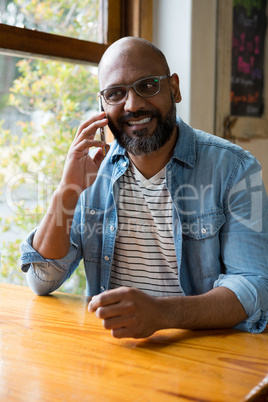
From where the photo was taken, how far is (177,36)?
2256mm

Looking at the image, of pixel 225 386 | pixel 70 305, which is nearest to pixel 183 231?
pixel 70 305

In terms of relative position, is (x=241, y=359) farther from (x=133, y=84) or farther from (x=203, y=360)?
(x=133, y=84)

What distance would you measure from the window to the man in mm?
480

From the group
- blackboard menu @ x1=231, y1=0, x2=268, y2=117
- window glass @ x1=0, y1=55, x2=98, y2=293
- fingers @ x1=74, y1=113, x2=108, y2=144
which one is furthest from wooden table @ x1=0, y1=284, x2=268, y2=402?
blackboard menu @ x1=231, y1=0, x2=268, y2=117

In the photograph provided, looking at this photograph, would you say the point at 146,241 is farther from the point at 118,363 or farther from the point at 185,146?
the point at 118,363

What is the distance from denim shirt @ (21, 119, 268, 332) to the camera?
1.42 metres

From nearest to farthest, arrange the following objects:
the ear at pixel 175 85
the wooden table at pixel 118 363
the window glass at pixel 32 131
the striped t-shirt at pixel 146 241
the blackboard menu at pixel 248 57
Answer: the wooden table at pixel 118 363
the striped t-shirt at pixel 146 241
the ear at pixel 175 85
the window glass at pixel 32 131
the blackboard menu at pixel 248 57

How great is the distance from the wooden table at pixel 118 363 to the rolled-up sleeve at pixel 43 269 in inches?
9.5

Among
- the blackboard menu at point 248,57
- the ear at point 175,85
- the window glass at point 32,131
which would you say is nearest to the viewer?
the ear at point 175,85

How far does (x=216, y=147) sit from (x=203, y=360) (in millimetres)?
850

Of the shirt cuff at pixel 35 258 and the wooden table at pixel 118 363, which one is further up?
the shirt cuff at pixel 35 258

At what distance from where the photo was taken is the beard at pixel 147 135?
1.68 metres

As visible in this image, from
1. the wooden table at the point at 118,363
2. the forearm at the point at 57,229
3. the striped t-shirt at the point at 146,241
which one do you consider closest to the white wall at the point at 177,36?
the striped t-shirt at the point at 146,241

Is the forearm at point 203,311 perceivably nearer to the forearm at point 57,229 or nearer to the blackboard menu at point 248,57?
the forearm at point 57,229
